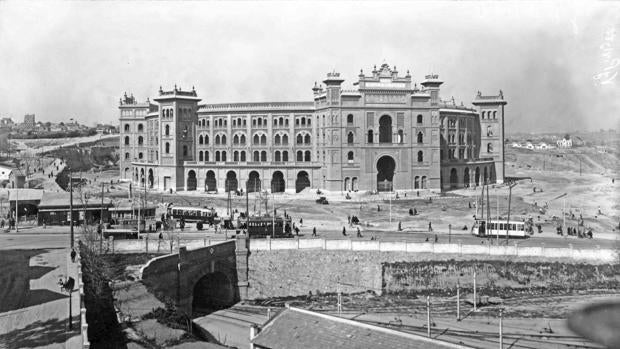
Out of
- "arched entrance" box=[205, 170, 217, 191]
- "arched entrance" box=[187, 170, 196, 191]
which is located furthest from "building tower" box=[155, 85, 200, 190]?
"arched entrance" box=[205, 170, 217, 191]

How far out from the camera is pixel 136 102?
365 feet

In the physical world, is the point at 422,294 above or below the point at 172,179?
below

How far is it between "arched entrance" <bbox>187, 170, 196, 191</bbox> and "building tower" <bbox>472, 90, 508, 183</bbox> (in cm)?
5081

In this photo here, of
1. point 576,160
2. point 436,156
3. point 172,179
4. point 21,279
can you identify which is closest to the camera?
point 21,279

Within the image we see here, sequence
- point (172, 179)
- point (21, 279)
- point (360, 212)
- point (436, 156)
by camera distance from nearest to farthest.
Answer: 1. point (21, 279)
2. point (360, 212)
3. point (436, 156)
4. point (172, 179)

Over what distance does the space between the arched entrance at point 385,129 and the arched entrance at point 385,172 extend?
2919 mm

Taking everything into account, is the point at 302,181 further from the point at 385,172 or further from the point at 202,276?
the point at 202,276

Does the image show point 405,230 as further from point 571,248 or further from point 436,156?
point 436,156

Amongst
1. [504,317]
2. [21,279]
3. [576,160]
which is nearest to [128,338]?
[21,279]

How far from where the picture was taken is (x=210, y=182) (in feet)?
298

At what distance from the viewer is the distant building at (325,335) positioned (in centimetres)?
1944

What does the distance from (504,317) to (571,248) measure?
10.3 m

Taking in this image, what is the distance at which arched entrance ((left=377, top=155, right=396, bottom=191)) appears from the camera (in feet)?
274

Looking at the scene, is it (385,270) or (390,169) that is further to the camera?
(390,169)
